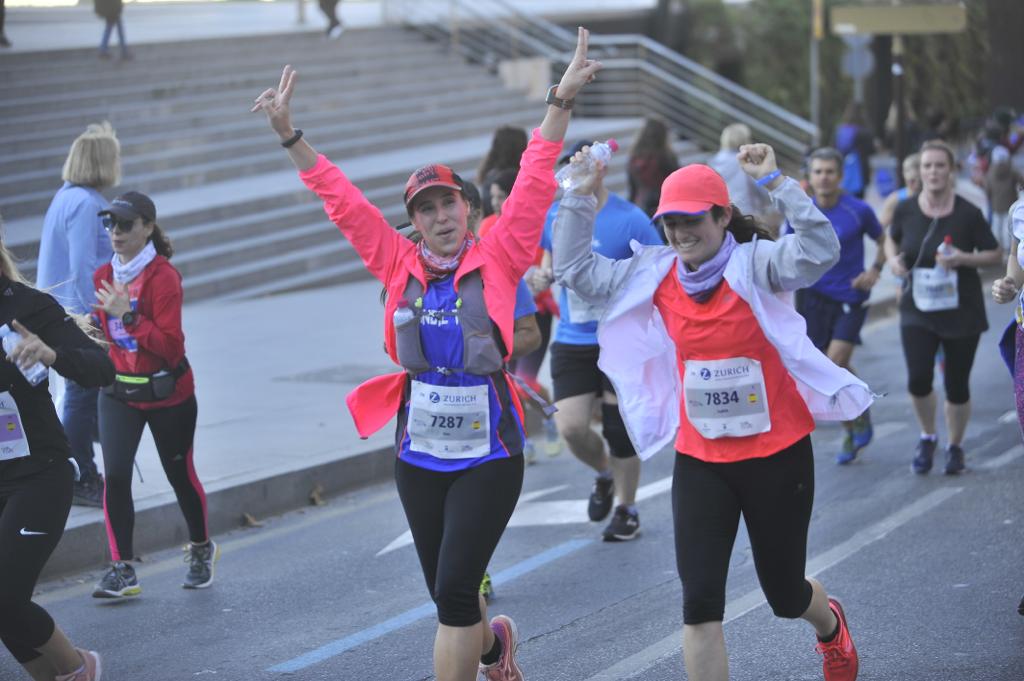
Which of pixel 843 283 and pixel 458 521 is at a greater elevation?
pixel 458 521

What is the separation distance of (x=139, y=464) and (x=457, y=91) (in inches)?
640

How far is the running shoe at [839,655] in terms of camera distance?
5.13 metres

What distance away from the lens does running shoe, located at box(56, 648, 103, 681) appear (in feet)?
17.2

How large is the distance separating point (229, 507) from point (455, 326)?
153 inches

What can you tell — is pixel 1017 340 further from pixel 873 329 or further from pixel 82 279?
pixel 873 329

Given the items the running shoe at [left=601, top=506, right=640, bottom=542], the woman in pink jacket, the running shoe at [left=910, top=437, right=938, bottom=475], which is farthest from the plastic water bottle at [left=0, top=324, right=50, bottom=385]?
the running shoe at [left=910, top=437, right=938, bottom=475]

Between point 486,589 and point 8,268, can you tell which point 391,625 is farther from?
point 8,268

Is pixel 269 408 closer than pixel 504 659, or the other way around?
→ pixel 504 659

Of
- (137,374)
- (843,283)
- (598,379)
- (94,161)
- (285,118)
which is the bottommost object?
(843,283)

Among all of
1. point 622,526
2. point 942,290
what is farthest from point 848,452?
point 622,526

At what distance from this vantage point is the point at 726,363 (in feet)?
16.0

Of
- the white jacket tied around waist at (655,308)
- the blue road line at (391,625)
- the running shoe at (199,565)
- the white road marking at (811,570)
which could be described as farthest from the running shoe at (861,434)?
the white jacket tied around waist at (655,308)

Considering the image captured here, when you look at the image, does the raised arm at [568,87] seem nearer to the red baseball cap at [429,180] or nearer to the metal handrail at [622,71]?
the red baseball cap at [429,180]

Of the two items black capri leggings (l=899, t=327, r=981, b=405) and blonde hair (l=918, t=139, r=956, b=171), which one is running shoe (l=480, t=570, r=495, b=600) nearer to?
black capri leggings (l=899, t=327, r=981, b=405)
